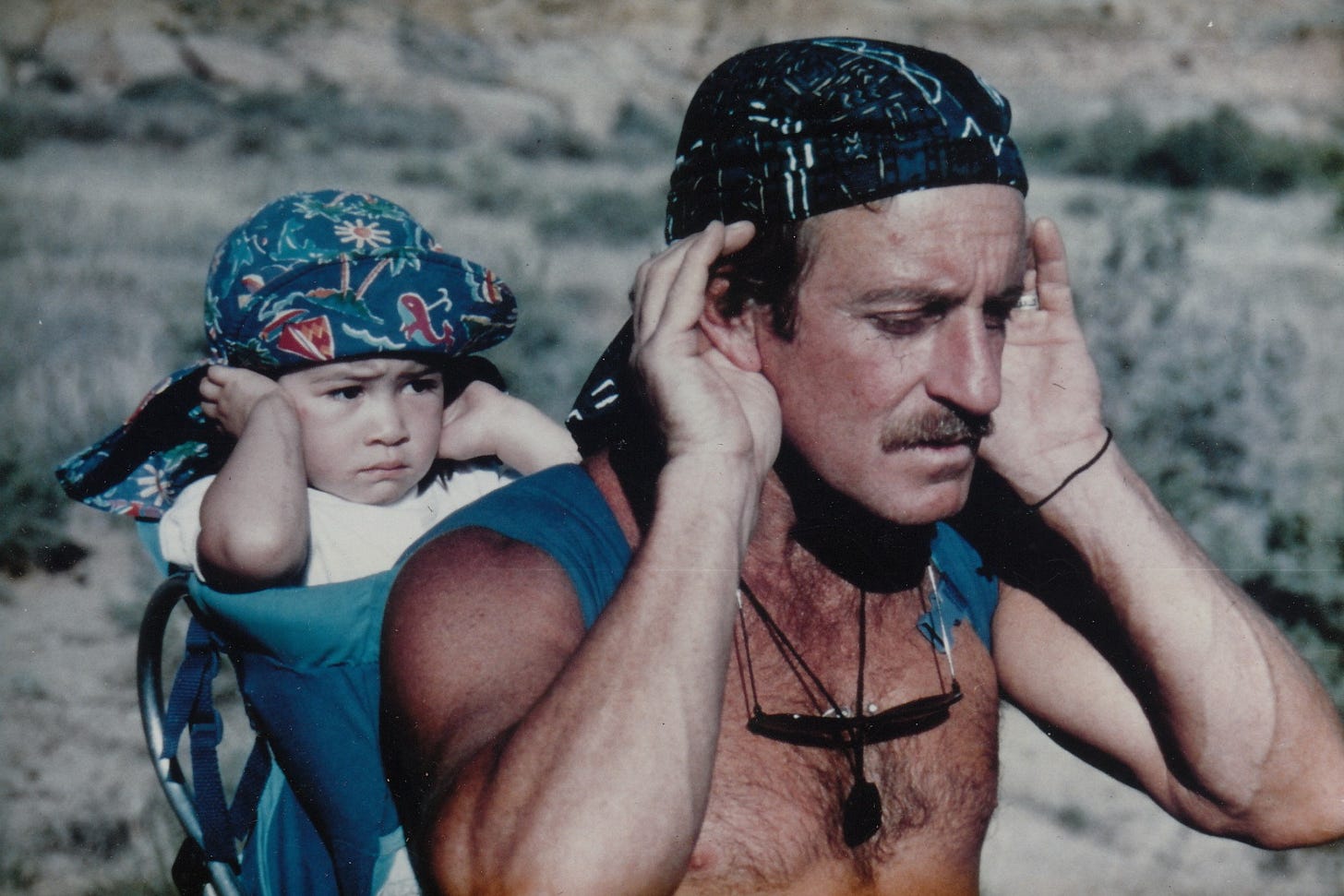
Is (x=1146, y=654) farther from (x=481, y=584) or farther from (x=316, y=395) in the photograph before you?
(x=316, y=395)

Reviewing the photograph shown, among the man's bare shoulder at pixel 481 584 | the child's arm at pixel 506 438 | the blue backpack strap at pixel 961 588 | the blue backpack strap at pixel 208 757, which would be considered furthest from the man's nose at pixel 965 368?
the blue backpack strap at pixel 208 757

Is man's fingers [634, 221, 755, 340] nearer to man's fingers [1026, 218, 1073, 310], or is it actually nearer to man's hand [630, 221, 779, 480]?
man's hand [630, 221, 779, 480]

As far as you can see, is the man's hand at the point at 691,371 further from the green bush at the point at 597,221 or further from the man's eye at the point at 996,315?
the green bush at the point at 597,221

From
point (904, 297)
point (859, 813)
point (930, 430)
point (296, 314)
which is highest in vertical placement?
point (904, 297)

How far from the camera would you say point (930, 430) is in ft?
7.08

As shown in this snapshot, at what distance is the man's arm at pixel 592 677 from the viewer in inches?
61.9

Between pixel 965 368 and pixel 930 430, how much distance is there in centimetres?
13

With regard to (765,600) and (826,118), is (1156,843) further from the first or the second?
(826,118)

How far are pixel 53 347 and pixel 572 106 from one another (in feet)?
8.50

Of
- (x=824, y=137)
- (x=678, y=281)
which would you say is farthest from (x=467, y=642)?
(x=824, y=137)

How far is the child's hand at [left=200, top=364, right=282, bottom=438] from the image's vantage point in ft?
Result: 8.03

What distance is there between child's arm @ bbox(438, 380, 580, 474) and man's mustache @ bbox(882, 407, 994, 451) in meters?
0.85

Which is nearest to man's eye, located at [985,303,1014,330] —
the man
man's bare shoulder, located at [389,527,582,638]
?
the man

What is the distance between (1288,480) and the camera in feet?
15.9
